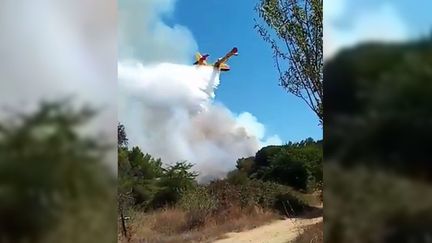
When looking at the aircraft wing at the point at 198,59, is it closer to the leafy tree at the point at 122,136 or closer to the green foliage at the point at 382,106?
the leafy tree at the point at 122,136

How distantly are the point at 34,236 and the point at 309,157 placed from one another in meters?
2.25

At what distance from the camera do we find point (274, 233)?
447cm

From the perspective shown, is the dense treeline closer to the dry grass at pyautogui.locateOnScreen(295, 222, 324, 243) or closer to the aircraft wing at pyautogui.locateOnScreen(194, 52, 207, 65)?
the dry grass at pyautogui.locateOnScreen(295, 222, 324, 243)

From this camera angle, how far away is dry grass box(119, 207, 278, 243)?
4.29m

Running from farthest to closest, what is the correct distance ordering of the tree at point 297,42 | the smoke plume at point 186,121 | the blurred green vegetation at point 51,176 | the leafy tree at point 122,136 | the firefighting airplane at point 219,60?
the tree at point 297,42 < the firefighting airplane at point 219,60 < the smoke plume at point 186,121 < the leafy tree at point 122,136 < the blurred green vegetation at point 51,176

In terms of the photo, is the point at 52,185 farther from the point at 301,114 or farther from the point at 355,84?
the point at 301,114

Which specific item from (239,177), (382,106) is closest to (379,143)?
(382,106)

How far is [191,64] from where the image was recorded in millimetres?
4289

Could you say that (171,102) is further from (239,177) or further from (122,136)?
(239,177)

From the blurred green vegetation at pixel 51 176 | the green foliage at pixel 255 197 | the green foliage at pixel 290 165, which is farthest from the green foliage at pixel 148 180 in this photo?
the blurred green vegetation at pixel 51 176

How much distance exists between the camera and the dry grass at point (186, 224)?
4293mm

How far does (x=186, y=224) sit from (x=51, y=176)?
1.53 m

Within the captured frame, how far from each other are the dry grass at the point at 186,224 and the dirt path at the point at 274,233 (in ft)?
0.17

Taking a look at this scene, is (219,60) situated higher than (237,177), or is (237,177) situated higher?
(219,60)
